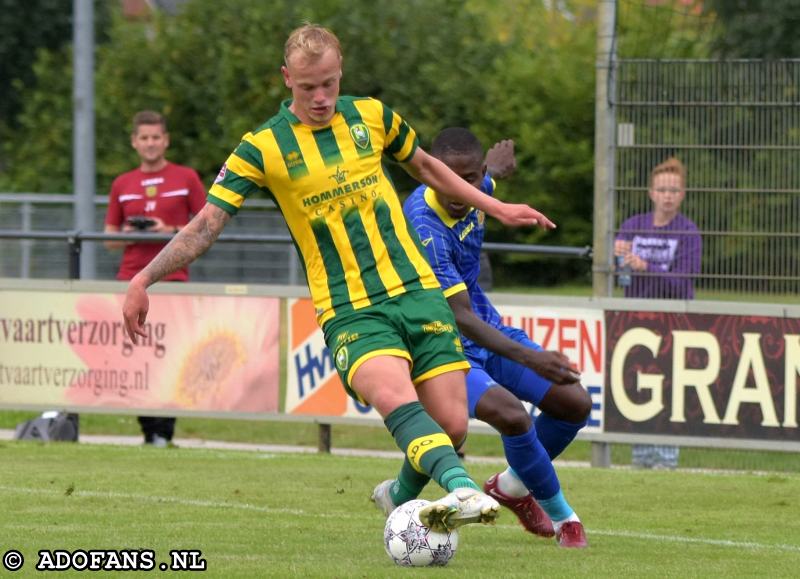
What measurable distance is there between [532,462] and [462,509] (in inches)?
63.8

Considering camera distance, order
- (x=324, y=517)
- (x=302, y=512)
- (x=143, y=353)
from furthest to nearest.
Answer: (x=143, y=353)
(x=302, y=512)
(x=324, y=517)

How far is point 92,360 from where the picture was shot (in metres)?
13.0

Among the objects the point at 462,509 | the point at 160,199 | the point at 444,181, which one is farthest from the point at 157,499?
the point at 160,199

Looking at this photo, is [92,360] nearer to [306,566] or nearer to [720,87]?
[720,87]

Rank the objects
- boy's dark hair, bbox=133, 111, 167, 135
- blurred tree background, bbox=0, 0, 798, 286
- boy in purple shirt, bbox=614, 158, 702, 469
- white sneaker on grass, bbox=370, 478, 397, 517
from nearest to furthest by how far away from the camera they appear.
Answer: white sneaker on grass, bbox=370, 478, 397, 517 < boy in purple shirt, bbox=614, 158, 702, 469 < boy's dark hair, bbox=133, 111, 167, 135 < blurred tree background, bbox=0, 0, 798, 286

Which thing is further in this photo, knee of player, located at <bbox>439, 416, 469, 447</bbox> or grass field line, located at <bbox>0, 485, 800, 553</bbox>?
grass field line, located at <bbox>0, 485, 800, 553</bbox>

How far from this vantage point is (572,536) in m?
7.78

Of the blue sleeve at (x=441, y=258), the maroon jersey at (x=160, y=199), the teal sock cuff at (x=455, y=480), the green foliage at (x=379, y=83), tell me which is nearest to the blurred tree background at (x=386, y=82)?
the green foliage at (x=379, y=83)

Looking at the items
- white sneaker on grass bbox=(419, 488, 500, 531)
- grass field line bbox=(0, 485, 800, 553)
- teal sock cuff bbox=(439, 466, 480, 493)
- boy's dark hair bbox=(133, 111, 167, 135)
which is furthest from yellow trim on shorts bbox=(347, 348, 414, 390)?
boy's dark hair bbox=(133, 111, 167, 135)

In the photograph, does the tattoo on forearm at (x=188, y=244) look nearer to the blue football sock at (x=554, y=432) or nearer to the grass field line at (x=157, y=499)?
the blue football sock at (x=554, y=432)

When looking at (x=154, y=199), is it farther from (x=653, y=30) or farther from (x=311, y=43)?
(x=311, y=43)

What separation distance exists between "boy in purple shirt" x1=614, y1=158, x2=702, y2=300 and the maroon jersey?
345 cm

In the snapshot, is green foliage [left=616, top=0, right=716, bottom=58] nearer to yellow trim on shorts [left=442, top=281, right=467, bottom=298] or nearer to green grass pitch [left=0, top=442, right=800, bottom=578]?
green grass pitch [left=0, top=442, right=800, bottom=578]

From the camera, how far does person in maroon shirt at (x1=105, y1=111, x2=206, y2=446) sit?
1307 centimetres
